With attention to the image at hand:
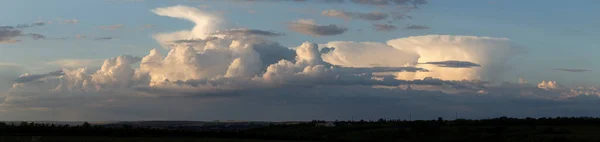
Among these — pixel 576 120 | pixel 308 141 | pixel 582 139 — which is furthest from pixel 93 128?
pixel 576 120

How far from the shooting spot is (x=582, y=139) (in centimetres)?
10381

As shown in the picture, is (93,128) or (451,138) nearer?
(93,128)

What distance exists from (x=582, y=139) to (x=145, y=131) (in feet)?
220

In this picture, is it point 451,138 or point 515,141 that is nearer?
point 515,141

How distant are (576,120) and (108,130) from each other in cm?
13286

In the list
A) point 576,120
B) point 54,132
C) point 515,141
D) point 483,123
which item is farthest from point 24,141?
point 576,120

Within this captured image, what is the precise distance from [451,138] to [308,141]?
137 feet

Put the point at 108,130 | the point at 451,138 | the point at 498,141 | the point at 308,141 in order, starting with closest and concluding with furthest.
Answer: the point at 308,141
the point at 108,130
the point at 498,141
the point at 451,138

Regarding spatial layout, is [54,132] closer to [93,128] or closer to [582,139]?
[93,128]

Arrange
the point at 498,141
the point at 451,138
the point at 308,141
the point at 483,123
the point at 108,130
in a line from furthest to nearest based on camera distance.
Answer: the point at 483,123 < the point at 451,138 < the point at 498,141 < the point at 108,130 < the point at 308,141

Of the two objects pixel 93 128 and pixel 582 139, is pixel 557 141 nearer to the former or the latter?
pixel 582 139

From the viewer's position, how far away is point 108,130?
11125 centimetres

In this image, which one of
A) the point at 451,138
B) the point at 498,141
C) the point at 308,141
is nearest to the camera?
the point at 308,141

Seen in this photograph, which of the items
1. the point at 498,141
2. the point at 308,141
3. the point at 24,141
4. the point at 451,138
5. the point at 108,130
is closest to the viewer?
the point at 24,141
